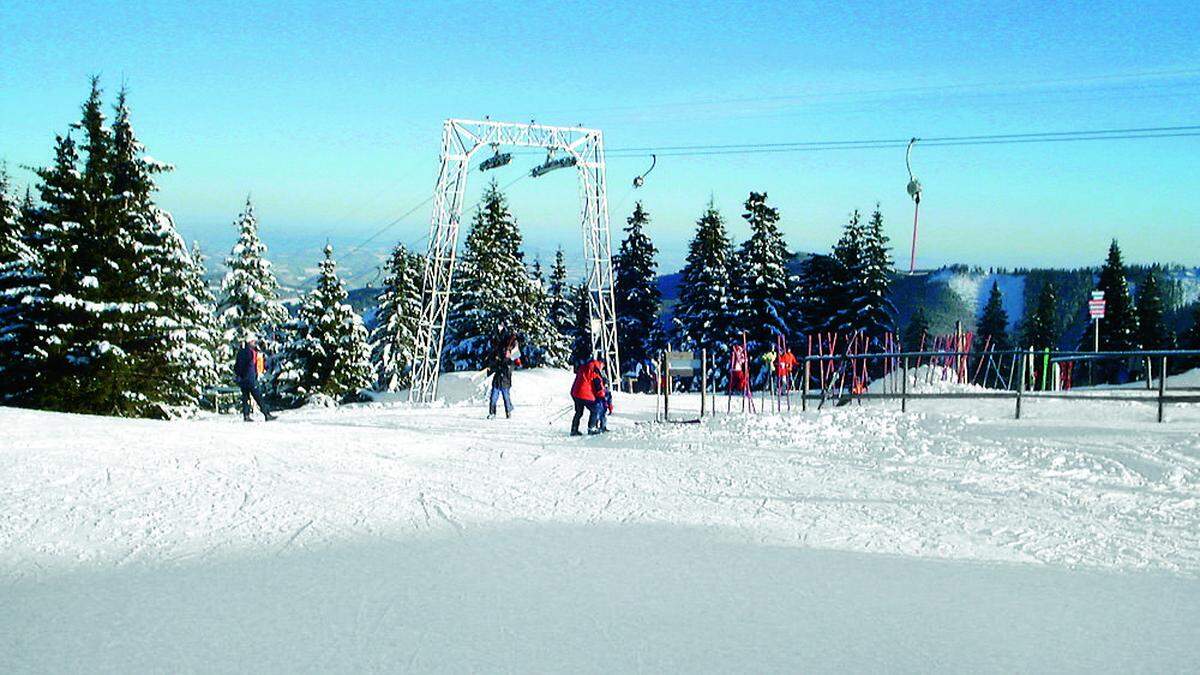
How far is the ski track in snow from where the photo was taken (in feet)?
27.8

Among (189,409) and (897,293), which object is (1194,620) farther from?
(897,293)

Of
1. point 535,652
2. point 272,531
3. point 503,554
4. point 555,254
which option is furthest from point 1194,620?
point 555,254

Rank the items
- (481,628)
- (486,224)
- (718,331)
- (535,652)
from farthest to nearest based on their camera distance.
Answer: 1. (486,224)
2. (718,331)
3. (481,628)
4. (535,652)

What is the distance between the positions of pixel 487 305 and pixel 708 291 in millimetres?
12555

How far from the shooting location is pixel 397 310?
5950cm

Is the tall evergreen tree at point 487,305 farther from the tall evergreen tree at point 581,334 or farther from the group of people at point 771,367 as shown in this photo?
the group of people at point 771,367

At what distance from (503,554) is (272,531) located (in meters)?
2.45

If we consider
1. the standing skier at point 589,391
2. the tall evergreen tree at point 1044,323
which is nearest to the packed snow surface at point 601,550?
the standing skier at point 589,391

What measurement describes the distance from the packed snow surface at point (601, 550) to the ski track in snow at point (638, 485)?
0.05 meters

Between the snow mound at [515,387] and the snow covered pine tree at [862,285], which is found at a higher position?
the snow covered pine tree at [862,285]

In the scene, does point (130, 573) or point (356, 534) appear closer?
point (130, 573)

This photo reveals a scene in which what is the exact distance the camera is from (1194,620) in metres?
6.09

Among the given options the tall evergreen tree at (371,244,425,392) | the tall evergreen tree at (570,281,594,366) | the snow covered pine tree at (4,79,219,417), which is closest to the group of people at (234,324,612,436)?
the snow covered pine tree at (4,79,219,417)

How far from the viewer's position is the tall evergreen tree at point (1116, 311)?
2329 inches
